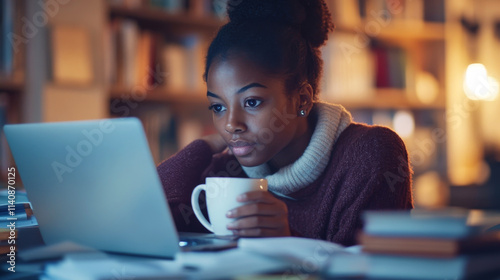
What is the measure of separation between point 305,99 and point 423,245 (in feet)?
2.25

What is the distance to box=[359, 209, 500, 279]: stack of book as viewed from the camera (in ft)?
1.69

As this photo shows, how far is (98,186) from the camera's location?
696mm

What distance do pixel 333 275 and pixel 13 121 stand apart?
5.97 ft

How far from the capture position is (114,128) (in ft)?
2.04

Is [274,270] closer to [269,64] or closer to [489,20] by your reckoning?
[269,64]

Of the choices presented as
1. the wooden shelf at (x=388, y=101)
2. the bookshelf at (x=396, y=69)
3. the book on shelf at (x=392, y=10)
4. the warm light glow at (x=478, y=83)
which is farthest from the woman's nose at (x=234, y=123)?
the warm light glow at (x=478, y=83)

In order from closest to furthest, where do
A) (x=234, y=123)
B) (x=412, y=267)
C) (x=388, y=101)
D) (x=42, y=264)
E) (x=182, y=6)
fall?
(x=412, y=267) → (x=42, y=264) → (x=234, y=123) → (x=182, y=6) → (x=388, y=101)

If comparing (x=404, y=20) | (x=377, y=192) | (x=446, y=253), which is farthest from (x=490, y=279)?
(x=404, y=20)

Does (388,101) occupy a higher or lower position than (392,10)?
lower

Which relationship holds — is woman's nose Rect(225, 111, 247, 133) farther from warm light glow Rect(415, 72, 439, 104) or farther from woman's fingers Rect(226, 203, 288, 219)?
warm light glow Rect(415, 72, 439, 104)

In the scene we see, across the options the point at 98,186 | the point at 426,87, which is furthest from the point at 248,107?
the point at 426,87

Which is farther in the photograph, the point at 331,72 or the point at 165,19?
the point at 331,72

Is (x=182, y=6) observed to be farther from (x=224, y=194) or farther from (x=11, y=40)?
(x=224, y=194)

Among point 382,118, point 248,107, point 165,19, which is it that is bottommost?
point 248,107
